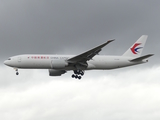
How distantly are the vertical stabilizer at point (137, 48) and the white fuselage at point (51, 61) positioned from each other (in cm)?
228

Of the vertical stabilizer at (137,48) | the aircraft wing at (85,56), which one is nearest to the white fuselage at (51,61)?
the aircraft wing at (85,56)

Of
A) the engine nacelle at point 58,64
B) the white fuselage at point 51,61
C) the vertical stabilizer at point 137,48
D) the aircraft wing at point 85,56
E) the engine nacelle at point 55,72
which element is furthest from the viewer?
the vertical stabilizer at point 137,48

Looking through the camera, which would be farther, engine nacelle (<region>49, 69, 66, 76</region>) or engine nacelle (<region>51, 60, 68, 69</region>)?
engine nacelle (<region>49, 69, 66, 76</region>)

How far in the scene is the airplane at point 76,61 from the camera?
186ft

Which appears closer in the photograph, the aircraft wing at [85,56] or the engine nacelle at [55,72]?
the aircraft wing at [85,56]

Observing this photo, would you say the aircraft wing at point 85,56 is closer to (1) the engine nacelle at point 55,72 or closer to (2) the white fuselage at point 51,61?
(2) the white fuselage at point 51,61

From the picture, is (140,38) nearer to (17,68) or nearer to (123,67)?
(123,67)

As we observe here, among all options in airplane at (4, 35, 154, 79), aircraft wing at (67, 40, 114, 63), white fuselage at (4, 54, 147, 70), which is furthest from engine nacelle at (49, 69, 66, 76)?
aircraft wing at (67, 40, 114, 63)

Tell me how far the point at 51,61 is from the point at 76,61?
11.5 ft

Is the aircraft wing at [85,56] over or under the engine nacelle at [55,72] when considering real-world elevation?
under

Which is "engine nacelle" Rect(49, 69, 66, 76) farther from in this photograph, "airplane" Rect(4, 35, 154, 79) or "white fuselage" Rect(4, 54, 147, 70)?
"white fuselage" Rect(4, 54, 147, 70)

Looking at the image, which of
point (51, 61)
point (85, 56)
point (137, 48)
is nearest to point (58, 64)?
point (51, 61)

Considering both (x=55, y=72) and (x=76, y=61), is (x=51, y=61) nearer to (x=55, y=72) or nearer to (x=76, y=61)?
(x=76, y=61)

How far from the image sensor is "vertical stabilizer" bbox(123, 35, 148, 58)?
62.9m
